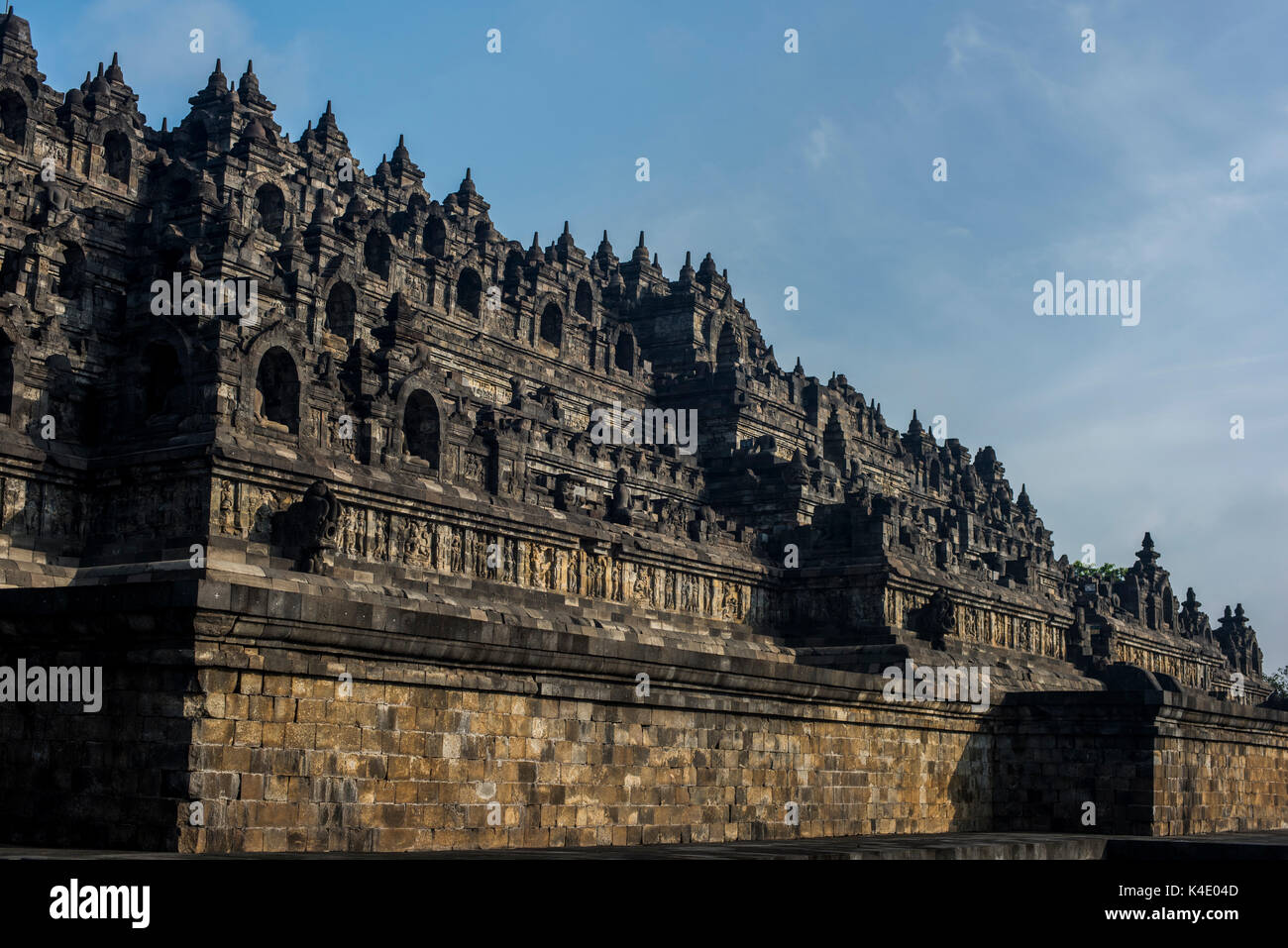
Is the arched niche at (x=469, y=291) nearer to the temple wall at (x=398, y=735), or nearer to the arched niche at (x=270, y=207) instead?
the arched niche at (x=270, y=207)

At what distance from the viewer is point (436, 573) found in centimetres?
3150

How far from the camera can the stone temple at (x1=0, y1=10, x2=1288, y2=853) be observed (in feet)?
52.4

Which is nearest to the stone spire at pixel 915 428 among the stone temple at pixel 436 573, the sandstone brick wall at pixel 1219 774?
the stone temple at pixel 436 573

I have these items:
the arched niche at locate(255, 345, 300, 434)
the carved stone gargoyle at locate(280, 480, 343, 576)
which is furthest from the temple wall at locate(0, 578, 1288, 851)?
the arched niche at locate(255, 345, 300, 434)

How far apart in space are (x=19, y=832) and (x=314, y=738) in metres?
3.07

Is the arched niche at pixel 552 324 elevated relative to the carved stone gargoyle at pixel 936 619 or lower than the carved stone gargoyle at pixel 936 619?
elevated

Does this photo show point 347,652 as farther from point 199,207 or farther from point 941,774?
point 199,207

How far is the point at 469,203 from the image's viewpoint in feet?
216

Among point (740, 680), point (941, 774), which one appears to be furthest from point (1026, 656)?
point (740, 680)

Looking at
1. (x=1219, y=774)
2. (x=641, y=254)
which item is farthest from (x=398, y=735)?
(x=641, y=254)

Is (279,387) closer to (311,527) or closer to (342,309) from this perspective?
(311,527)

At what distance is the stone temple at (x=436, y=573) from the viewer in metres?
16.0

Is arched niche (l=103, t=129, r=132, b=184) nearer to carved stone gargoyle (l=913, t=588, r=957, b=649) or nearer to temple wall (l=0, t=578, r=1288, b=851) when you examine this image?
temple wall (l=0, t=578, r=1288, b=851)

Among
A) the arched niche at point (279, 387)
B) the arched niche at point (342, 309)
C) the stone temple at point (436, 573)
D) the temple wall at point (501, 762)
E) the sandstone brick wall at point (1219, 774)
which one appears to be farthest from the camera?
the arched niche at point (342, 309)
